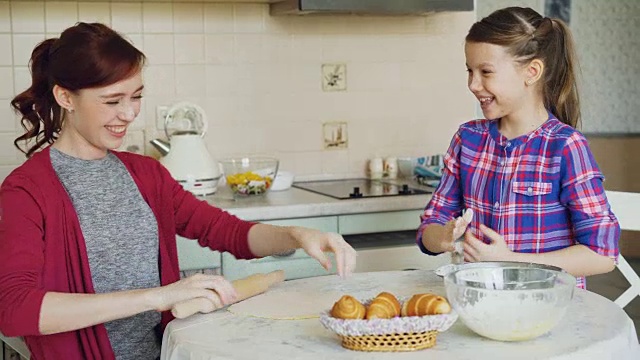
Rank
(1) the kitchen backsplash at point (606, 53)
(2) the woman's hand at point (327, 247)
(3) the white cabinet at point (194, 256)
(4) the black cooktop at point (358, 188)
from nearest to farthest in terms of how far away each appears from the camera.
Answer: (2) the woman's hand at point (327, 247), (3) the white cabinet at point (194, 256), (4) the black cooktop at point (358, 188), (1) the kitchen backsplash at point (606, 53)

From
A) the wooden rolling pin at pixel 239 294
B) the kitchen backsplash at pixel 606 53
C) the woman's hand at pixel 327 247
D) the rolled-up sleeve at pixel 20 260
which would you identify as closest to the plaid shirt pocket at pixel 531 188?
the woman's hand at pixel 327 247

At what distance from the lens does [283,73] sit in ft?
12.1

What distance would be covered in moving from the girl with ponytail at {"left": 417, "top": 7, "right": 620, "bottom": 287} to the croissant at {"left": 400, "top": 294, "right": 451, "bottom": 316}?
530 mm

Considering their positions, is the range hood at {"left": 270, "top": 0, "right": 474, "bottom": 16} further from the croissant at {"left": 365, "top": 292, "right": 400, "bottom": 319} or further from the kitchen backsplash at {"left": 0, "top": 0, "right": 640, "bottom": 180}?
the croissant at {"left": 365, "top": 292, "right": 400, "bottom": 319}

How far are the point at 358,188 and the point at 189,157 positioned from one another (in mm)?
602

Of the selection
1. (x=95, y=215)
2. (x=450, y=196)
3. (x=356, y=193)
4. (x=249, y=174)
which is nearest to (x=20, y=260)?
(x=95, y=215)

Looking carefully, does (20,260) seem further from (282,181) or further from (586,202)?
(282,181)

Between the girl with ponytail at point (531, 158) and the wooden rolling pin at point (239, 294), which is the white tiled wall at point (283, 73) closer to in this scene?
the girl with ponytail at point (531, 158)

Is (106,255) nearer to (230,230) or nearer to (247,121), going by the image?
(230,230)

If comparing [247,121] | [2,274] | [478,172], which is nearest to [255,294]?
[2,274]

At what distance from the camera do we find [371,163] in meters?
3.82

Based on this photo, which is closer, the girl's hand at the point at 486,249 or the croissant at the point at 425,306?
the croissant at the point at 425,306

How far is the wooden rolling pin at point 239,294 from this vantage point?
1796mm

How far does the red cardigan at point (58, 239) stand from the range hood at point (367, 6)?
116 centimetres
